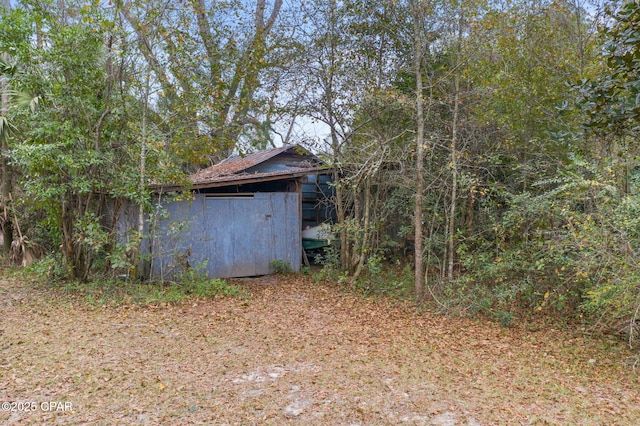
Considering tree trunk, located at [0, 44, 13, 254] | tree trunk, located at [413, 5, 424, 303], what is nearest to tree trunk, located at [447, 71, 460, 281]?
tree trunk, located at [413, 5, 424, 303]

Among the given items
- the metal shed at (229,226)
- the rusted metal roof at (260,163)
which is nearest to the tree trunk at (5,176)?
the metal shed at (229,226)

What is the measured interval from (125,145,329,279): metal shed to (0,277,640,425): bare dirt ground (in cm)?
161

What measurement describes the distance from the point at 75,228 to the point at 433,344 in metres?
6.07

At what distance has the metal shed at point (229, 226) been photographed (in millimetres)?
7855

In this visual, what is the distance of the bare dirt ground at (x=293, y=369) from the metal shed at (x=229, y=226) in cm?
161

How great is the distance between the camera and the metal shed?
7855 millimetres

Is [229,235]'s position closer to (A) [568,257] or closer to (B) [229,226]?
(B) [229,226]

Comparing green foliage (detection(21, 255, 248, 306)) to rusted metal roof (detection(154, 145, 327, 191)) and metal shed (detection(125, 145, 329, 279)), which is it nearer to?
metal shed (detection(125, 145, 329, 279))

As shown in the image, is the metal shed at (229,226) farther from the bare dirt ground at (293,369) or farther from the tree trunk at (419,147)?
the tree trunk at (419,147)

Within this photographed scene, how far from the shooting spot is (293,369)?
4398 millimetres

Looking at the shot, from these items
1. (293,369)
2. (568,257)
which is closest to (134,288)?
(293,369)

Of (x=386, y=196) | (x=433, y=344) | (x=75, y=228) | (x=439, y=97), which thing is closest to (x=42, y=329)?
(x=75, y=228)

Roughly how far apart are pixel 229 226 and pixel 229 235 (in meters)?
0.18

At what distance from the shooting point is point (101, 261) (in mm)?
7938
